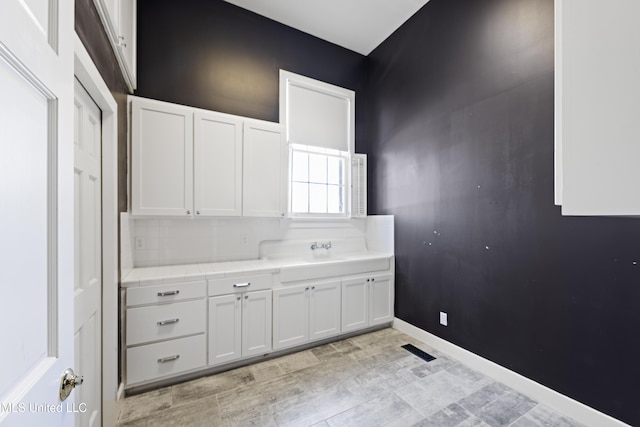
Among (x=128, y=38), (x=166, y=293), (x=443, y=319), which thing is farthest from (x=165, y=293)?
(x=443, y=319)

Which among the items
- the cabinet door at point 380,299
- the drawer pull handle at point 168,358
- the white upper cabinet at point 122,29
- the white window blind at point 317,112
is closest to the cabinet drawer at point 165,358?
the drawer pull handle at point 168,358

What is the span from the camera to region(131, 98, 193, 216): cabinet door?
2160 millimetres

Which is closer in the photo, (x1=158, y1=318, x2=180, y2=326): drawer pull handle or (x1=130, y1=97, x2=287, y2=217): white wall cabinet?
(x1=158, y1=318, x2=180, y2=326): drawer pull handle

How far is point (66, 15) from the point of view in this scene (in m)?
0.71

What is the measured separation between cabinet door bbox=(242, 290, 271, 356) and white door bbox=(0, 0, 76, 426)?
1618mm

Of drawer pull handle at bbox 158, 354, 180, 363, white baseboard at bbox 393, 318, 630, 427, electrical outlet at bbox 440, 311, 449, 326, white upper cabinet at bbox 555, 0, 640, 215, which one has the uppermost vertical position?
white upper cabinet at bbox 555, 0, 640, 215

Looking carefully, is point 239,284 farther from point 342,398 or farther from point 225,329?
point 342,398

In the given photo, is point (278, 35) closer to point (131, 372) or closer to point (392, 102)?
point (392, 102)

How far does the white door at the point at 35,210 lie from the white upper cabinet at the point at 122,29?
3.32ft

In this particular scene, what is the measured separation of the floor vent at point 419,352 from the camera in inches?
96.0

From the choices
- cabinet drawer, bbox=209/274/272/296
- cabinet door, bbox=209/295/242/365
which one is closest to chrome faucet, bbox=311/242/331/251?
cabinet drawer, bbox=209/274/272/296

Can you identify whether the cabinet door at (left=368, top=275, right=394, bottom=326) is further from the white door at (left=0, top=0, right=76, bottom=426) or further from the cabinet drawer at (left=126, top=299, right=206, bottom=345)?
the white door at (left=0, top=0, right=76, bottom=426)

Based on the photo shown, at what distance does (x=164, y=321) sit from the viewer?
198 cm

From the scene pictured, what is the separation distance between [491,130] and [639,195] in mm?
2076
